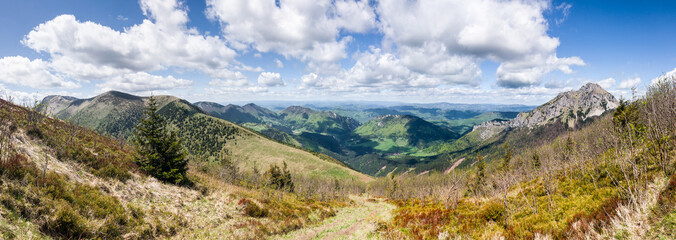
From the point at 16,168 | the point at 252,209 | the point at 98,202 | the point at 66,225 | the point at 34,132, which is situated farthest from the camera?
the point at 252,209

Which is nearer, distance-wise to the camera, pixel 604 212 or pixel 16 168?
pixel 604 212

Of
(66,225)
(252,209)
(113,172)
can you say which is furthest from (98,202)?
(252,209)

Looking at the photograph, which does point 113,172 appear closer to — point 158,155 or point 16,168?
point 158,155

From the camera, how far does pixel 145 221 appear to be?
16734 mm

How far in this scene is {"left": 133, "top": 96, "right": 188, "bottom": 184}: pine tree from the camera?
27.3m

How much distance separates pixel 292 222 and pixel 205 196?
11.1 m

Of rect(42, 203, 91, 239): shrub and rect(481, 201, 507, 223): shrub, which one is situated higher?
rect(42, 203, 91, 239): shrub

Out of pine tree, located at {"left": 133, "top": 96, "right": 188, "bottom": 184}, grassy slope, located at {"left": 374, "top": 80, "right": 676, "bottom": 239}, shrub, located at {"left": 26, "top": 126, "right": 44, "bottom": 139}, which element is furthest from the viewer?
pine tree, located at {"left": 133, "top": 96, "right": 188, "bottom": 184}

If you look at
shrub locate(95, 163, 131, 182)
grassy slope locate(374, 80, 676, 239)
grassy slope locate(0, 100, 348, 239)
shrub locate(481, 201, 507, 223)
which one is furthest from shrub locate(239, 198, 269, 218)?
shrub locate(481, 201, 507, 223)

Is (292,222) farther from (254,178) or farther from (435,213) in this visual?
(254,178)

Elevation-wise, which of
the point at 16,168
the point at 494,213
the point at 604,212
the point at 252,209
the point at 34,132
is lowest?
the point at 252,209

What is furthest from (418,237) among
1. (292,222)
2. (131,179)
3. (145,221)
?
(131,179)

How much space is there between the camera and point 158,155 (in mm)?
27906

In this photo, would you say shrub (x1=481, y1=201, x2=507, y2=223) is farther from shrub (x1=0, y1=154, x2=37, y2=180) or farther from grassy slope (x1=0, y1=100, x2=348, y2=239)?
shrub (x1=0, y1=154, x2=37, y2=180)
